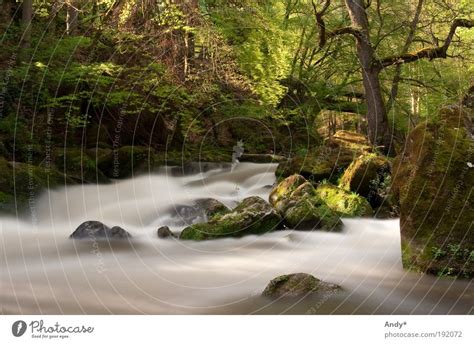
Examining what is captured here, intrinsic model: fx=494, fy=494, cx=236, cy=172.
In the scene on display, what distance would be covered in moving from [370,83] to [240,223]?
5.36 meters

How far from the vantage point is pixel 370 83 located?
11203 mm

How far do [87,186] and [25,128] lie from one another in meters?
1.60

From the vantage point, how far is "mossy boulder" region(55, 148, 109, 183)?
31.5 feet

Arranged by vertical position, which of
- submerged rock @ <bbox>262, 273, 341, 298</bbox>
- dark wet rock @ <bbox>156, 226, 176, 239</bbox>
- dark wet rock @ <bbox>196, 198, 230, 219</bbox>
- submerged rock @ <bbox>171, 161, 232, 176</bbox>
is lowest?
dark wet rock @ <bbox>156, 226, 176, 239</bbox>

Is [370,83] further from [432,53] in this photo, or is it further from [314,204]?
[314,204]

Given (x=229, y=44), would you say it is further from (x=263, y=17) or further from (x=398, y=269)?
(x=398, y=269)

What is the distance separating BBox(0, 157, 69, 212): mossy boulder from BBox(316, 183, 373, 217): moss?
4.92 m

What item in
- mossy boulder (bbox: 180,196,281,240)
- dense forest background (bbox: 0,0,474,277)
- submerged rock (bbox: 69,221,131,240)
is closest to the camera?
dense forest background (bbox: 0,0,474,277)

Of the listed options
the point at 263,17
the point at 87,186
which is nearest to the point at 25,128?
the point at 87,186

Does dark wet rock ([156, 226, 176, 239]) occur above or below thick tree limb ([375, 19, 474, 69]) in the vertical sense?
below
